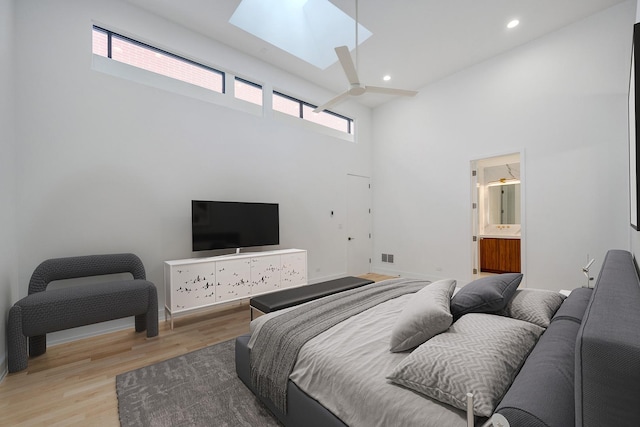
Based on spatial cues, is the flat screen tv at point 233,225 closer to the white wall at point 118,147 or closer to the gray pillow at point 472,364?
the white wall at point 118,147

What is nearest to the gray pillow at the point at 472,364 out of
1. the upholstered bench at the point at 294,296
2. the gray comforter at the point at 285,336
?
the gray comforter at the point at 285,336

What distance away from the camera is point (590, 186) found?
3672 millimetres

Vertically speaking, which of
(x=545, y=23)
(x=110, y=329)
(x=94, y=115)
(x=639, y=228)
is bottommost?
(x=110, y=329)

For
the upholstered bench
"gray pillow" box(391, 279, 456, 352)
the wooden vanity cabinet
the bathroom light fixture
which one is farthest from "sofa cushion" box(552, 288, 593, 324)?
the bathroom light fixture

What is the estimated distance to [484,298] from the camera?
1.52 metres

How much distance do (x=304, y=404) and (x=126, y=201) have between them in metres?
3.11

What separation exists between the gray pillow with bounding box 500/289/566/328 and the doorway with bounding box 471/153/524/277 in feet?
12.8

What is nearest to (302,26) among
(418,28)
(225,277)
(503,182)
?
(418,28)

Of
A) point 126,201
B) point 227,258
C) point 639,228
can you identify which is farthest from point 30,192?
point 639,228

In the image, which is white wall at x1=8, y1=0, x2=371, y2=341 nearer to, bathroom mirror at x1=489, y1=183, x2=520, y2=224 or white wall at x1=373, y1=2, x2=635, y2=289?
white wall at x1=373, y1=2, x2=635, y2=289

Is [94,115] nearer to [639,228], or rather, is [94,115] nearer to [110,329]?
[110,329]

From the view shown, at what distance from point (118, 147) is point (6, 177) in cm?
99

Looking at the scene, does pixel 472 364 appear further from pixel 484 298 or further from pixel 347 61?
pixel 347 61

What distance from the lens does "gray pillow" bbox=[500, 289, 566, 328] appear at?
1477 mm
